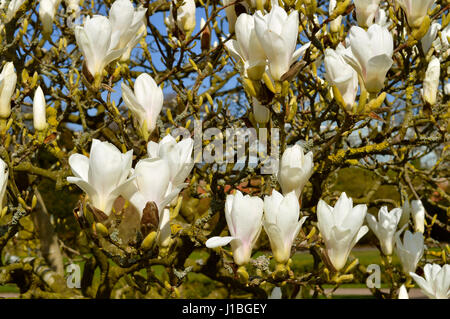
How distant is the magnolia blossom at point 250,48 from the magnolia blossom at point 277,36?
4 centimetres

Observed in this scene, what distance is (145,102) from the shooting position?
5.04 feet

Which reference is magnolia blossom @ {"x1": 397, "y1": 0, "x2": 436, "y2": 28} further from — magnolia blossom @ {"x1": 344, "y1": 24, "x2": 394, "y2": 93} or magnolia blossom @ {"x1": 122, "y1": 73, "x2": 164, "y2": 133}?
magnolia blossom @ {"x1": 122, "y1": 73, "x2": 164, "y2": 133}

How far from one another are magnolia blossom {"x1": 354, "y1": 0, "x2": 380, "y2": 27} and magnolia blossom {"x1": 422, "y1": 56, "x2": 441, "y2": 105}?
379 mm

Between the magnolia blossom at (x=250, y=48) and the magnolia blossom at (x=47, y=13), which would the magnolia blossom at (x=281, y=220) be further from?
the magnolia blossom at (x=47, y=13)

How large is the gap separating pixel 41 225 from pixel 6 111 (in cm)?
273

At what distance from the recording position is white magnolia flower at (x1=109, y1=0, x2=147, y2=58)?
4.90 feet

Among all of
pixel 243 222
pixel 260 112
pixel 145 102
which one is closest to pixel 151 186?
pixel 243 222

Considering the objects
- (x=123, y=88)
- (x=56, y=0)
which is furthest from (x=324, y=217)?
(x=56, y=0)

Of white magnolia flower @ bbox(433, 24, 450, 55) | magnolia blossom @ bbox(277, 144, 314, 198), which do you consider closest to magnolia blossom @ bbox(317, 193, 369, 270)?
magnolia blossom @ bbox(277, 144, 314, 198)

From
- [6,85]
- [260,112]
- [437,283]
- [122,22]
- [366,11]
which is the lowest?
[437,283]

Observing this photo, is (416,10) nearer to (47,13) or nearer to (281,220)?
(281,220)

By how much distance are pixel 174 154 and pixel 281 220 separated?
36 centimetres
